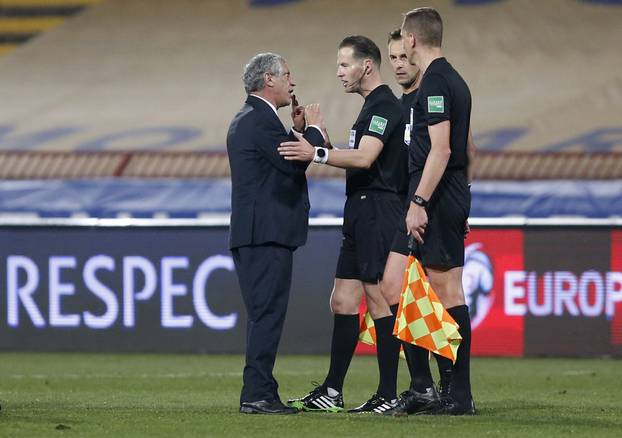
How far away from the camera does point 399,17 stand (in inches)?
877

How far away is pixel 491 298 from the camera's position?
1296cm

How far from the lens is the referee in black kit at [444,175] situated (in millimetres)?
7613

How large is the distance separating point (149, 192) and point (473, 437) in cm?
811

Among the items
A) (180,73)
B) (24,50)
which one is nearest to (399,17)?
(180,73)

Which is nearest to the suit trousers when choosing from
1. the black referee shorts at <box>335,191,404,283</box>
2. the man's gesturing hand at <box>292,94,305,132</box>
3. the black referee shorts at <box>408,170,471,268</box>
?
the black referee shorts at <box>335,191,404,283</box>

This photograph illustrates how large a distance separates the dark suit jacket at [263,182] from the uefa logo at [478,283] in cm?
533

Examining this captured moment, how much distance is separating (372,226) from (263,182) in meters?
0.70

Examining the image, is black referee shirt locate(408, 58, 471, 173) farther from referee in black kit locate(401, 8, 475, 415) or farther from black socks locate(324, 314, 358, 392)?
black socks locate(324, 314, 358, 392)

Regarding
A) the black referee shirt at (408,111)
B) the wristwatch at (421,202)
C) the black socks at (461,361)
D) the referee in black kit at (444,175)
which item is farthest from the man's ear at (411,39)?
the black socks at (461,361)

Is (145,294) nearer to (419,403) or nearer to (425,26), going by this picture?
(419,403)

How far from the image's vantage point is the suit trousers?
766cm

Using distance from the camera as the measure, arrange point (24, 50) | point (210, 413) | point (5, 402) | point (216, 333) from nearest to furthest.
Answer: point (210, 413) < point (5, 402) < point (216, 333) < point (24, 50)

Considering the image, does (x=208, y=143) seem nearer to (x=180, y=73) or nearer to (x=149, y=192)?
(x=180, y=73)

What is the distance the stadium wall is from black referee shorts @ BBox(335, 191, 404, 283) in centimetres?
487
